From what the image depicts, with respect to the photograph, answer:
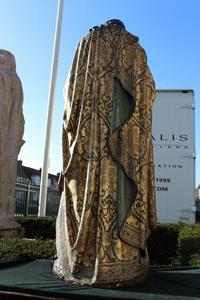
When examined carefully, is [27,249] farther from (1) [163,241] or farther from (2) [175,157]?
(2) [175,157]

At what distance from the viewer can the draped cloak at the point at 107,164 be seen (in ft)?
14.2

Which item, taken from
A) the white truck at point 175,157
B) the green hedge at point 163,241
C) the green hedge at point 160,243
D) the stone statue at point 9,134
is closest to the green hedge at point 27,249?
the green hedge at point 160,243

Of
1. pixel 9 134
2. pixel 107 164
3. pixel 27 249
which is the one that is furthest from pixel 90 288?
pixel 9 134

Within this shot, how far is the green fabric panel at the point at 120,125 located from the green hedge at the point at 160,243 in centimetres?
236

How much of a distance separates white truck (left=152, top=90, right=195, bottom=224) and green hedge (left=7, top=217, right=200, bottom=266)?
168cm

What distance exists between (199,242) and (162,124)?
5088 mm

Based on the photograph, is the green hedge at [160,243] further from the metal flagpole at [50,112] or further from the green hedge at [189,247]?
the metal flagpole at [50,112]

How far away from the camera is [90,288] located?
13.3ft

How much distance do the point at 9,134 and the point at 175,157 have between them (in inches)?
175

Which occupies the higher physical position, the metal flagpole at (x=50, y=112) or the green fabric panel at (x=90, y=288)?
the metal flagpole at (x=50, y=112)

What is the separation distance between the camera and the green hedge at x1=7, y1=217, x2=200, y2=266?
688 cm

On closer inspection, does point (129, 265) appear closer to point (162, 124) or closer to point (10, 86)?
point (10, 86)

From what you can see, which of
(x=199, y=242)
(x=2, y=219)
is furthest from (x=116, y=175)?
(x=2, y=219)

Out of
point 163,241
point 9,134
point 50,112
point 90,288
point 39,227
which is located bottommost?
point 90,288
